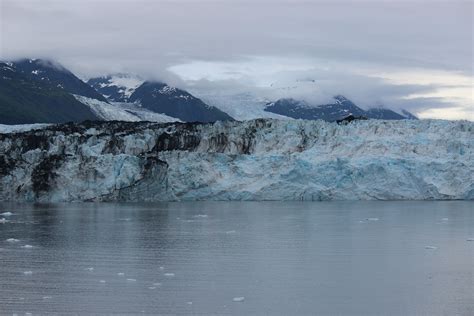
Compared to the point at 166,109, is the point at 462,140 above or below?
below

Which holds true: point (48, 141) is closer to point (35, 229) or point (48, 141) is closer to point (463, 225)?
point (35, 229)

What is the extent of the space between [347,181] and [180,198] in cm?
818

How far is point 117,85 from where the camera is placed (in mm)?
144125

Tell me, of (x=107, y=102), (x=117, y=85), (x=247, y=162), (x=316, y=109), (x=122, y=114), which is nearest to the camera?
(x=247, y=162)

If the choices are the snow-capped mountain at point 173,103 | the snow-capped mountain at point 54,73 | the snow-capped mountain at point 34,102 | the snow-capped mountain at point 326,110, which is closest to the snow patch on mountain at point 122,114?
the snow-capped mountain at point 34,102

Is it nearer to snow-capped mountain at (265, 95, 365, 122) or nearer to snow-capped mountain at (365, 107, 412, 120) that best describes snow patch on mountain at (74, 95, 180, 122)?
snow-capped mountain at (265, 95, 365, 122)

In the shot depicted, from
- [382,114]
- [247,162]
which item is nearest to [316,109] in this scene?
[382,114]

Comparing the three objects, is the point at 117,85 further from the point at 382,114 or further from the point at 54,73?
the point at 382,114

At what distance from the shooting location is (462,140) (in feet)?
123

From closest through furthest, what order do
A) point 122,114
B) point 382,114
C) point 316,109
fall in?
point 122,114 < point 316,109 < point 382,114

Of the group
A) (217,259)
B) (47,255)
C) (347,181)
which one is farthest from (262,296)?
(347,181)

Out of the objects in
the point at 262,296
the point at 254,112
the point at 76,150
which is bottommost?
the point at 262,296

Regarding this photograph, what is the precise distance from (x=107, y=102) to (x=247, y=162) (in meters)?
71.0

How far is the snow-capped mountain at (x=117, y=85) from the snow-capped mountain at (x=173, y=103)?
7.85 feet
